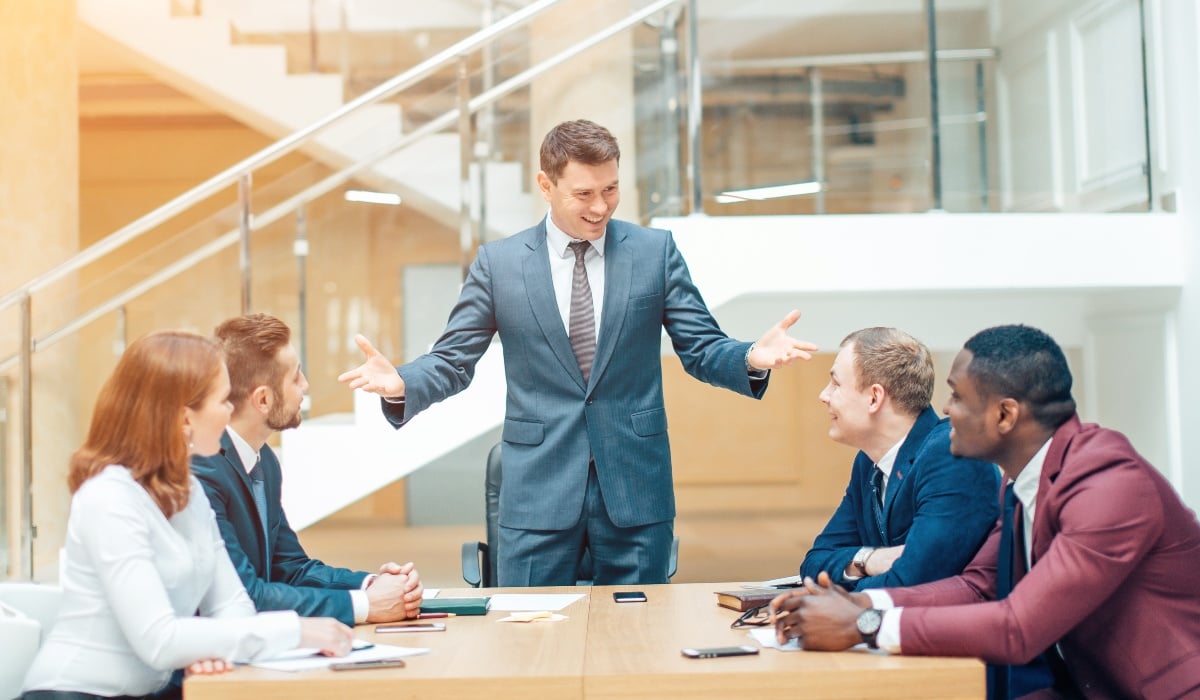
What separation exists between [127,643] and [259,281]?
3.07 metres

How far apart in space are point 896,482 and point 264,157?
307 centimetres

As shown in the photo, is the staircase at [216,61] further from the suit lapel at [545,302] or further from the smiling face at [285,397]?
the smiling face at [285,397]

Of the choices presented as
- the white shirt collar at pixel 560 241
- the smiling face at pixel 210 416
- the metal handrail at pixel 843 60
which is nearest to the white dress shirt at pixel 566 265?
the white shirt collar at pixel 560 241

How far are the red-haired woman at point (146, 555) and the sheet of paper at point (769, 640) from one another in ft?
2.10

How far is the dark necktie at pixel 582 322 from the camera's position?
2719 millimetres

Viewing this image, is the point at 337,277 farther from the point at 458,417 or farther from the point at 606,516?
the point at 606,516

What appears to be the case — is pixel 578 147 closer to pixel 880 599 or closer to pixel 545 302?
pixel 545 302

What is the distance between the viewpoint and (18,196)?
5.73 metres

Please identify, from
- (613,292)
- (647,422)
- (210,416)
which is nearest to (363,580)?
(210,416)

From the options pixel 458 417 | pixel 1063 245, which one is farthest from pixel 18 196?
pixel 1063 245

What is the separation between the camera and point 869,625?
1766 mm

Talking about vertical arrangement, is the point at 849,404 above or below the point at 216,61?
below

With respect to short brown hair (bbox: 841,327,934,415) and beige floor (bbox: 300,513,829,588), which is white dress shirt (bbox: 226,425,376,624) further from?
beige floor (bbox: 300,513,829,588)

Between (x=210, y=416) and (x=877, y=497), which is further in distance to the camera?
(x=877, y=497)
